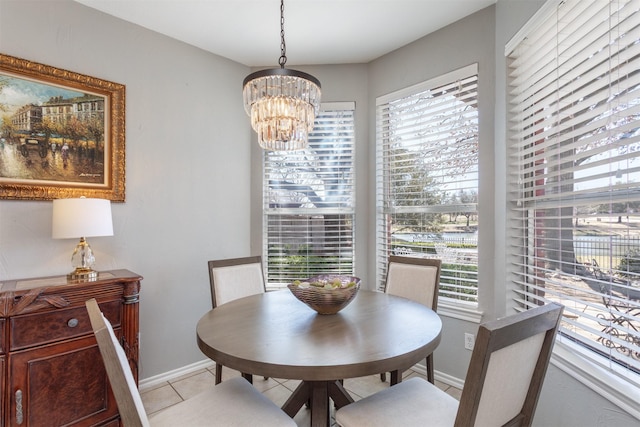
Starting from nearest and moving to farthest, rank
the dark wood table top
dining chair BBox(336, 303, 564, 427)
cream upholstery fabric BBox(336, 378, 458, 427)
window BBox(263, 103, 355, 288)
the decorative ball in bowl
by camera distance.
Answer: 1. dining chair BBox(336, 303, 564, 427)
2. the dark wood table top
3. cream upholstery fabric BBox(336, 378, 458, 427)
4. the decorative ball in bowl
5. window BBox(263, 103, 355, 288)

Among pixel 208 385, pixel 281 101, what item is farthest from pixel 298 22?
pixel 208 385

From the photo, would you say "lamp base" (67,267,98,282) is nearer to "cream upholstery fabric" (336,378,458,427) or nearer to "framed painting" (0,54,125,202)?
"framed painting" (0,54,125,202)

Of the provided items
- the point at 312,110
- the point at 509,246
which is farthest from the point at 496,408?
the point at 312,110

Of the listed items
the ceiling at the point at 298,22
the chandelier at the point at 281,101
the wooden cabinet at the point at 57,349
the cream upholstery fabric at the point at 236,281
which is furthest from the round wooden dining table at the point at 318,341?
the ceiling at the point at 298,22

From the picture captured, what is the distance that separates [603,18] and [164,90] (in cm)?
280

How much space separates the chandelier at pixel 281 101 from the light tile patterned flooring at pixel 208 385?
1827 millimetres

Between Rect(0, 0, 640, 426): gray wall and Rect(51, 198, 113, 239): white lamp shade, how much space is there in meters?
0.29

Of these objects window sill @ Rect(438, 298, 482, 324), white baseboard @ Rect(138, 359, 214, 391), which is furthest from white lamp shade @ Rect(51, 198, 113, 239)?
window sill @ Rect(438, 298, 482, 324)

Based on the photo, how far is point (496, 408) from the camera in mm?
988

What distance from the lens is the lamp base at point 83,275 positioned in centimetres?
192

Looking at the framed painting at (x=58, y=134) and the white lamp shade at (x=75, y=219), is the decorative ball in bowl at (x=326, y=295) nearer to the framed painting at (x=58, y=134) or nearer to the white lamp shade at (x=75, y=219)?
the white lamp shade at (x=75, y=219)

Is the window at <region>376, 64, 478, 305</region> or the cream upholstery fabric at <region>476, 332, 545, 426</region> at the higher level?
the window at <region>376, 64, 478, 305</region>

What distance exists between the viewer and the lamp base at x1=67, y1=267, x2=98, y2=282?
1.92 metres

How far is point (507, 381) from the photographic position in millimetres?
982
